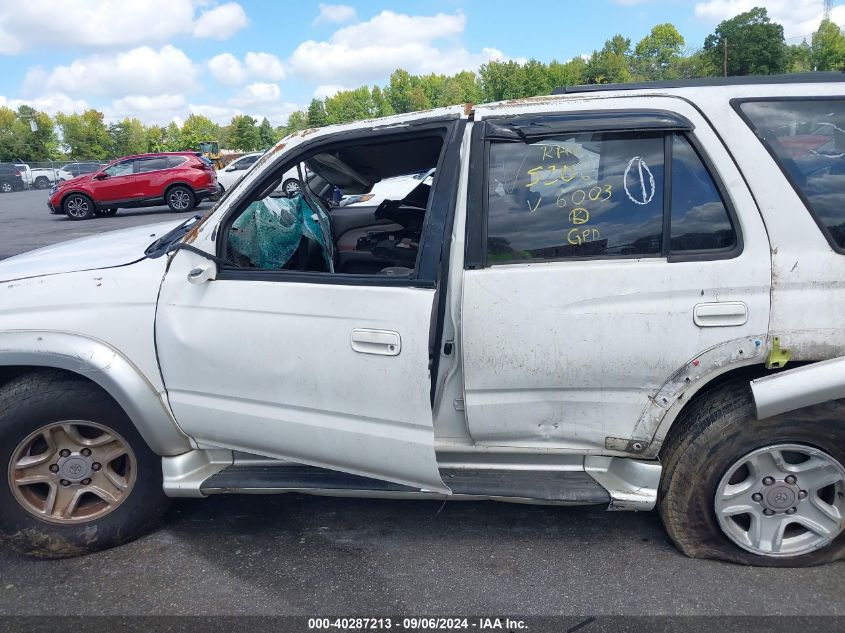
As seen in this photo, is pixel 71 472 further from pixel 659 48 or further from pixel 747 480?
pixel 659 48

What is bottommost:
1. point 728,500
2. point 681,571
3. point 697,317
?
point 681,571

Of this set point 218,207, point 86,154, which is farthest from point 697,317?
point 86,154

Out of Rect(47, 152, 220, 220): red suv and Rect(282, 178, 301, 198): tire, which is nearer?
Rect(282, 178, 301, 198): tire

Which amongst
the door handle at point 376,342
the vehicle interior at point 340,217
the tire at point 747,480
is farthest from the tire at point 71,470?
the tire at point 747,480

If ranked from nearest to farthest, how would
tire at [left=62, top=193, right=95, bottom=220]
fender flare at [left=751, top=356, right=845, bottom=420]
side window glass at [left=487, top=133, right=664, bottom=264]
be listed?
1. fender flare at [left=751, top=356, right=845, bottom=420]
2. side window glass at [left=487, top=133, right=664, bottom=264]
3. tire at [left=62, top=193, right=95, bottom=220]

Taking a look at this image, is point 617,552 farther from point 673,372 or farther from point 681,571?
point 673,372

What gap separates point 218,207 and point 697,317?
1.99 metres

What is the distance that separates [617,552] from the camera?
278 centimetres

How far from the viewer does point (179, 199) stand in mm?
18688

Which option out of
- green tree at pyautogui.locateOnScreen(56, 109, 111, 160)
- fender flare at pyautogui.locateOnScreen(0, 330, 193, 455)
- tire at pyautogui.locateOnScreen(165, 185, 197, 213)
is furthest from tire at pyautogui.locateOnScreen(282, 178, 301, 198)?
green tree at pyautogui.locateOnScreen(56, 109, 111, 160)

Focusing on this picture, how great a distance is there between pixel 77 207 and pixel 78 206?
0.05 meters

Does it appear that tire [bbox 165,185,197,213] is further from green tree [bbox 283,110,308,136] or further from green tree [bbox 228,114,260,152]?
green tree [bbox 283,110,308,136]

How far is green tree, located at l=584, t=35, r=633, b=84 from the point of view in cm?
7888

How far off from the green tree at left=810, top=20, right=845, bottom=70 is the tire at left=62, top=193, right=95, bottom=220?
248ft
